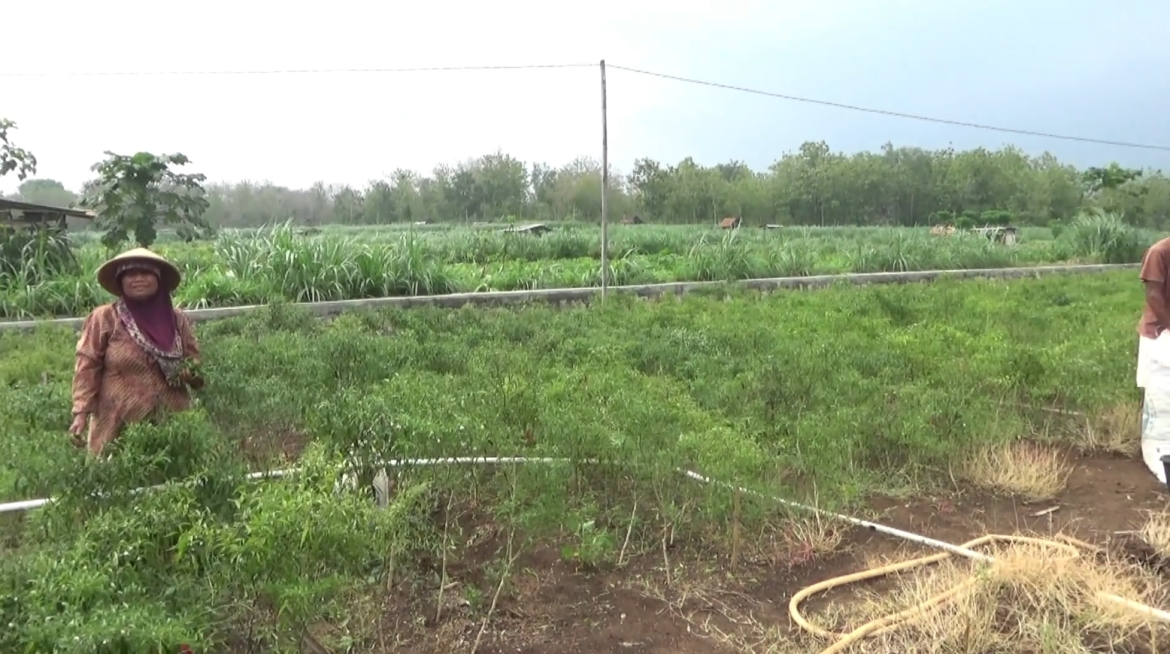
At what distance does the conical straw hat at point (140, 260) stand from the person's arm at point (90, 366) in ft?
0.48

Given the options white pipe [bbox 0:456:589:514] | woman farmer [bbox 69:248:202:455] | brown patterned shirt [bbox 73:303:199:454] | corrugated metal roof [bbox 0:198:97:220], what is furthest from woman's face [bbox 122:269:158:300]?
corrugated metal roof [bbox 0:198:97:220]

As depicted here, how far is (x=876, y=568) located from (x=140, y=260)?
134 inches

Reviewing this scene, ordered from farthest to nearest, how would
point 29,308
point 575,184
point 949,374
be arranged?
point 575,184 < point 29,308 < point 949,374

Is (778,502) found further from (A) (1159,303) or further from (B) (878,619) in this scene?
(A) (1159,303)

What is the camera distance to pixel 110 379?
3.80 m

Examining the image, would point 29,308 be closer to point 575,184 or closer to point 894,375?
point 894,375

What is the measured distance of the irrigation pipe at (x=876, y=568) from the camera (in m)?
3.00

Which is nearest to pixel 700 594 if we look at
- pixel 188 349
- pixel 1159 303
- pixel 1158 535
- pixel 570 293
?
pixel 1158 535

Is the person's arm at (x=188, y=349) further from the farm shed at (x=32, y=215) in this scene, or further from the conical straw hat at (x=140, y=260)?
the farm shed at (x=32, y=215)

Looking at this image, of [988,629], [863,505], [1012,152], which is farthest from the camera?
[1012,152]

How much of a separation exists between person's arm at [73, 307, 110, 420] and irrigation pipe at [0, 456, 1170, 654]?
0.44 metres

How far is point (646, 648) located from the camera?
9.92ft

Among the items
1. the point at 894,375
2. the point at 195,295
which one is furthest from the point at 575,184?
the point at 894,375

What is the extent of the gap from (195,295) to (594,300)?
A: 4.39m
